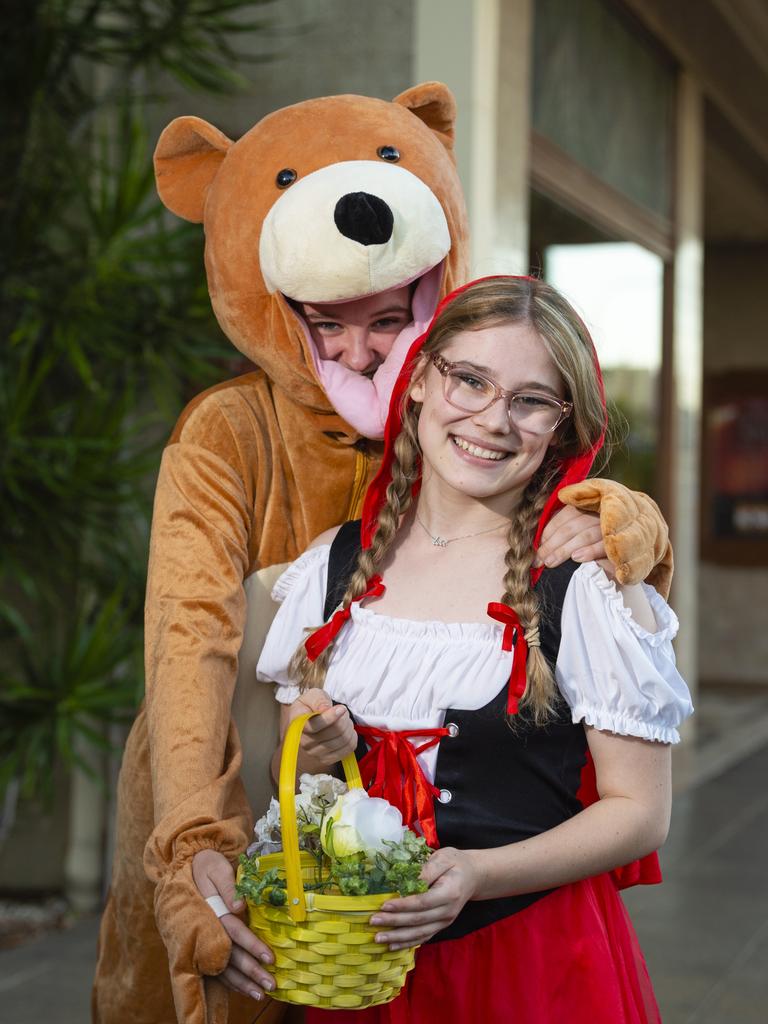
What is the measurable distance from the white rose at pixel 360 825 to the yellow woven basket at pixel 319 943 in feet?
0.16

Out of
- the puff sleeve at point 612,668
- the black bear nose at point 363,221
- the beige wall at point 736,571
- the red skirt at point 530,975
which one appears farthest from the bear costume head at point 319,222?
the beige wall at point 736,571

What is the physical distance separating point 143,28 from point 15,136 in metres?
0.59

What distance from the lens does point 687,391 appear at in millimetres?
8547

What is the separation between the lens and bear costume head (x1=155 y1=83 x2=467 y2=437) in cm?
224

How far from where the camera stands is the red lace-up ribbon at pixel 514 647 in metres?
1.84

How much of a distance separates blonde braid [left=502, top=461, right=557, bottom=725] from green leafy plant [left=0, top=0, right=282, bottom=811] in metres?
2.72

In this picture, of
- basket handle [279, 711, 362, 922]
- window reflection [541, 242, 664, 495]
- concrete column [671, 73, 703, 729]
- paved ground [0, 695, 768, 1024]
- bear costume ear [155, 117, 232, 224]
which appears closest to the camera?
basket handle [279, 711, 362, 922]

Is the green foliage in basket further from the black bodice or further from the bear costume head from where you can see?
the bear costume head

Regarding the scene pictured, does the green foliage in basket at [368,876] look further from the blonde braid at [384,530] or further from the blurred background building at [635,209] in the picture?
the blurred background building at [635,209]

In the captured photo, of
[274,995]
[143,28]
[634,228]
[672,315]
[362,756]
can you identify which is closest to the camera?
[274,995]

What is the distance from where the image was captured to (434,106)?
264 cm

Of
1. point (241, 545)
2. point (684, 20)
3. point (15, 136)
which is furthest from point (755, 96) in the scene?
point (241, 545)

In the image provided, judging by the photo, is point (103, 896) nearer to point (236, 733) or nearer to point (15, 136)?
point (15, 136)

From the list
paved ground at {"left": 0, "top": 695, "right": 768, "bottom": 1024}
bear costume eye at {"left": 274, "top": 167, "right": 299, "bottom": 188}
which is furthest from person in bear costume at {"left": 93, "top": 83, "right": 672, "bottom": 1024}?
paved ground at {"left": 0, "top": 695, "right": 768, "bottom": 1024}
